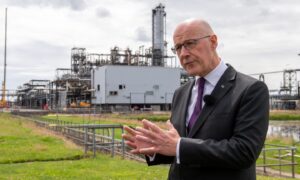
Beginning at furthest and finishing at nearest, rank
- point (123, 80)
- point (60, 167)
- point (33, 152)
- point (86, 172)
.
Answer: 1. point (123, 80)
2. point (33, 152)
3. point (60, 167)
4. point (86, 172)

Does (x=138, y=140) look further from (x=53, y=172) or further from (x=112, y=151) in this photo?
(x=112, y=151)

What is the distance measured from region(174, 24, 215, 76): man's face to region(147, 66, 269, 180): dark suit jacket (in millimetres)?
122

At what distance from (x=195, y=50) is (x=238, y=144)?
1.89ft

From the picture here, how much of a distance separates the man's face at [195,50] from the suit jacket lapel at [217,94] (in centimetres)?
Answer: 11

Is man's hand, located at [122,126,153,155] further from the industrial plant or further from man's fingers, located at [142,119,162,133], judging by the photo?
the industrial plant

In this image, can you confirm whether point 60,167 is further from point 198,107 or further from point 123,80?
point 123,80

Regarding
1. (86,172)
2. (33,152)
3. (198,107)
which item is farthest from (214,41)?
(33,152)

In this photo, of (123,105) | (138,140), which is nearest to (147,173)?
(138,140)

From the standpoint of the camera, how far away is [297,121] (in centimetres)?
4875

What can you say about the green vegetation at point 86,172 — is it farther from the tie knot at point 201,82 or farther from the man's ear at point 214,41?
the man's ear at point 214,41

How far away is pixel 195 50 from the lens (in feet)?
7.72

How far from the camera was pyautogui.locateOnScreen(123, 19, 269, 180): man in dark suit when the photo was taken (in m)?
2.11

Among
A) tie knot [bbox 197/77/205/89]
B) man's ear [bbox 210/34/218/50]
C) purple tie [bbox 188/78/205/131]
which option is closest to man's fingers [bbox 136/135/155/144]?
purple tie [bbox 188/78/205/131]

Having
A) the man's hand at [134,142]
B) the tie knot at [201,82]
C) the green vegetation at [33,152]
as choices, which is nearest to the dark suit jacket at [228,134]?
the tie knot at [201,82]
